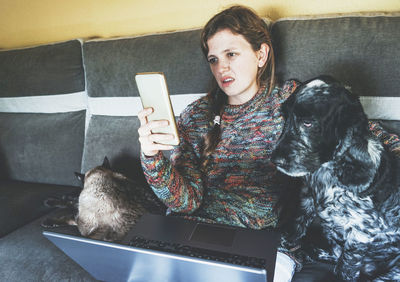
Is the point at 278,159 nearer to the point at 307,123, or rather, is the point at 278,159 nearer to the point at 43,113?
the point at 307,123

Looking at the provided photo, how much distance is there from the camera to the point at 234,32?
118cm

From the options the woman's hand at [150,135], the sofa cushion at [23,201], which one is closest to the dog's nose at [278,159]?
the woman's hand at [150,135]

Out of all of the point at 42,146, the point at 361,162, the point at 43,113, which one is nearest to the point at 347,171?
the point at 361,162

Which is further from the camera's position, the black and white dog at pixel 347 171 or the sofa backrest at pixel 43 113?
the sofa backrest at pixel 43 113

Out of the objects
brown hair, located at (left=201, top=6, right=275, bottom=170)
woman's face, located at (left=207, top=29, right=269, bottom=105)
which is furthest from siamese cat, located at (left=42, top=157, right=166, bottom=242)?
woman's face, located at (left=207, top=29, right=269, bottom=105)

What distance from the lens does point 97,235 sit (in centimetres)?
128

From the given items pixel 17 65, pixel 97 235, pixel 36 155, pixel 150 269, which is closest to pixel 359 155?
pixel 150 269

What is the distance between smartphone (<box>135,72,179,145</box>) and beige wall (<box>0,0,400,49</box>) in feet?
3.36

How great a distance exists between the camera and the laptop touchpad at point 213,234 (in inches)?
31.5

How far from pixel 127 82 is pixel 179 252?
4.03ft

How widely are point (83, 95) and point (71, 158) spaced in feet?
1.42

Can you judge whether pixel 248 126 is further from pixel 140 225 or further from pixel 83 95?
pixel 83 95

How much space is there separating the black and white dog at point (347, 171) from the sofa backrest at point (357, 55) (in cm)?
38

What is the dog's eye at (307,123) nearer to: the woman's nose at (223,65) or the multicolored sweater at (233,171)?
the multicolored sweater at (233,171)
